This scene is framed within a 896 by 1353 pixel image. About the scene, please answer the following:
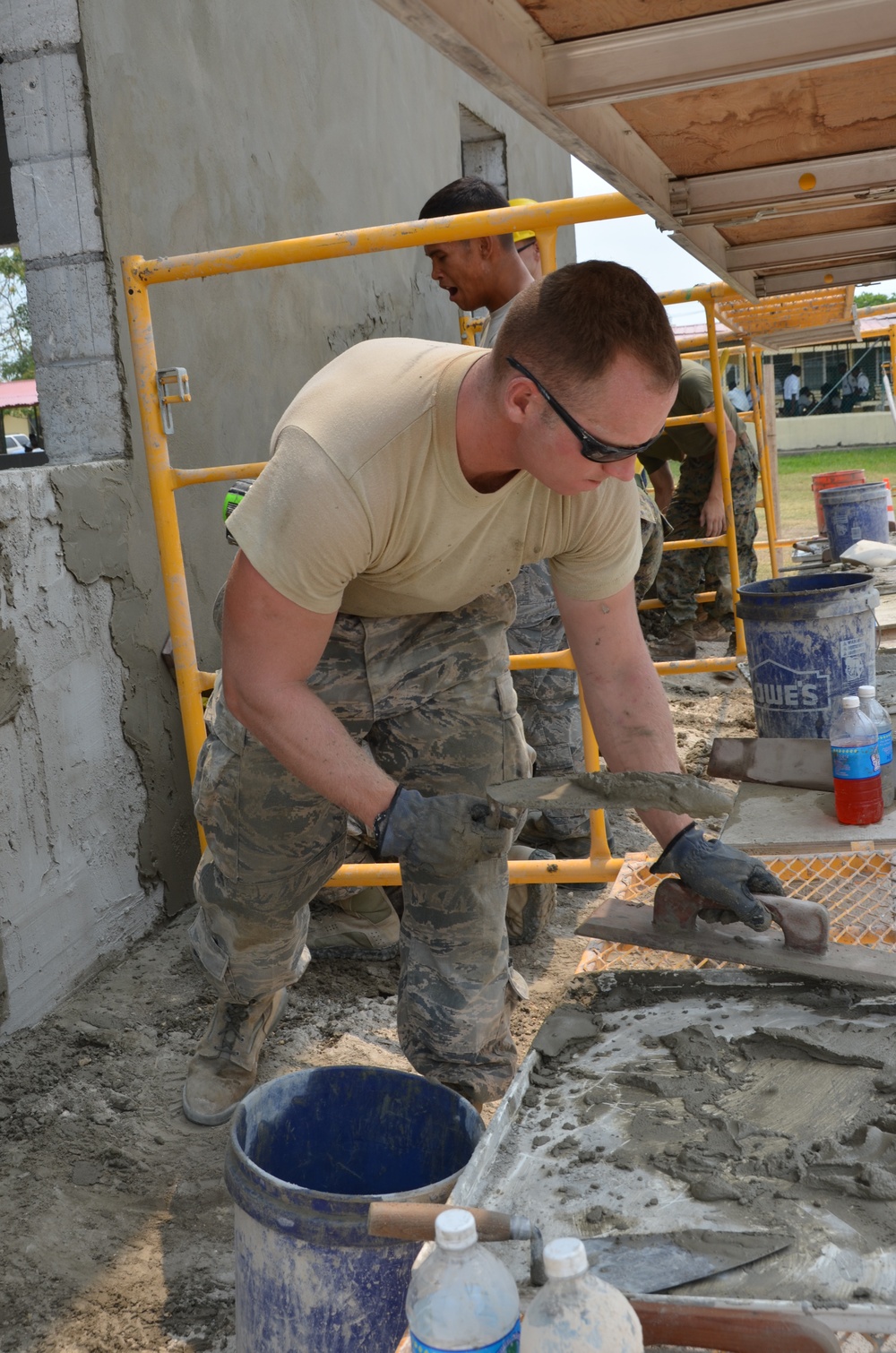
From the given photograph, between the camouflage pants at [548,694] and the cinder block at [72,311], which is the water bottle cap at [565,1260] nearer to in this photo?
the camouflage pants at [548,694]

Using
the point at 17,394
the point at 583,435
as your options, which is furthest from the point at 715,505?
the point at 17,394

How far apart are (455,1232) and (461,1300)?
6 cm

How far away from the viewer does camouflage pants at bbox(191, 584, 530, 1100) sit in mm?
2396

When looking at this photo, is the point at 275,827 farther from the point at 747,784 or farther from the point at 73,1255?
the point at 747,784

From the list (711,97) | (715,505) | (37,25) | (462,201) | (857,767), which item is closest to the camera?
(711,97)

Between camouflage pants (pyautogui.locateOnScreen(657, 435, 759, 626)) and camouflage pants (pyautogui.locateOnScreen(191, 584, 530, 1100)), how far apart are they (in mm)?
5218

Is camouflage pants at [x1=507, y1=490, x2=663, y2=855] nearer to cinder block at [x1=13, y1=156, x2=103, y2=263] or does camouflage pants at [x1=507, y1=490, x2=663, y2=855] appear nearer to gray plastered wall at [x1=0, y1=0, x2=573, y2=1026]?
gray plastered wall at [x1=0, y1=0, x2=573, y2=1026]

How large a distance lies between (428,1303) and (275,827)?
137 cm

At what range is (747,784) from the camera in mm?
3580

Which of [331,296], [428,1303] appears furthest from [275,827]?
[331,296]

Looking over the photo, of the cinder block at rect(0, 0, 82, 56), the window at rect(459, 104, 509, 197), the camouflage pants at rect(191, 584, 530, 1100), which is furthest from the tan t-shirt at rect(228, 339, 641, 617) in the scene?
the window at rect(459, 104, 509, 197)

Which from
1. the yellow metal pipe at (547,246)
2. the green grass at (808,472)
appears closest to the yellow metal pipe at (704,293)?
the yellow metal pipe at (547,246)

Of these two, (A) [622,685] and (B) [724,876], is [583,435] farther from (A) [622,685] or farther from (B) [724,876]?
(B) [724,876]

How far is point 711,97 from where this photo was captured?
1785mm
